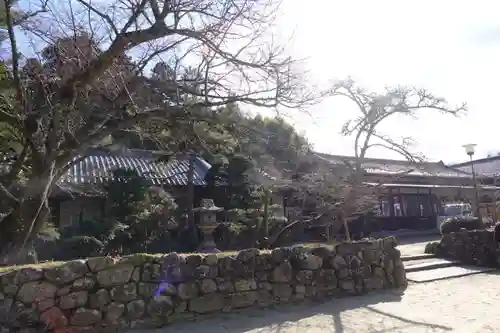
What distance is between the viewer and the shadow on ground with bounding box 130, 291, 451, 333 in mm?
4766

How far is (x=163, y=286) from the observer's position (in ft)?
16.7

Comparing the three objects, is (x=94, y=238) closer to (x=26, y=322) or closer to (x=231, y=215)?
(x=231, y=215)

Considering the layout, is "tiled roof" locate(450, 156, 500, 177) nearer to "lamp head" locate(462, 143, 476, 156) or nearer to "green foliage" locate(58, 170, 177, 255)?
"lamp head" locate(462, 143, 476, 156)

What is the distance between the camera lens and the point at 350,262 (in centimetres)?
667

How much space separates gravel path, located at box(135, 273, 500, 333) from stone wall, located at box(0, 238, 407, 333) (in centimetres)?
24

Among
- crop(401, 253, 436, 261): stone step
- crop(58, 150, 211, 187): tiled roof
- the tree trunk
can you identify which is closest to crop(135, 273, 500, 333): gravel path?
the tree trunk

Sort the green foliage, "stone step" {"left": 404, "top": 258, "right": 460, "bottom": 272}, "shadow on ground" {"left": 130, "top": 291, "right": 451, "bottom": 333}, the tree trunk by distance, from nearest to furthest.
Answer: "shadow on ground" {"left": 130, "top": 291, "right": 451, "bottom": 333}
the tree trunk
"stone step" {"left": 404, "top": 258, "right": 460, "bottom": 272}
the green foliage

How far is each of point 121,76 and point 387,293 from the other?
5151 mm

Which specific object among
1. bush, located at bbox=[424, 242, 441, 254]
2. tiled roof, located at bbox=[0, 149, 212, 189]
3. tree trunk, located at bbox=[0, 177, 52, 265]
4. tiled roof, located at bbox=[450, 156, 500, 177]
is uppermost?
tiled roof, located at bbox=[450, 156, 500, 177]

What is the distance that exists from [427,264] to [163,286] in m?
6.61

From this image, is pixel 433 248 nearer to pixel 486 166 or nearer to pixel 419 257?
pixel 419 257

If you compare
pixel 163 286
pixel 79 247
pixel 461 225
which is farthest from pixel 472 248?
pixel 79 247

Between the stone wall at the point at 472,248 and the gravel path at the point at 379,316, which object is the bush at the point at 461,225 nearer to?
the stone wall at the point at 472,248

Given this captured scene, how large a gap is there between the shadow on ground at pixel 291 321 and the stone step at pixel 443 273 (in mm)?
2254
